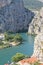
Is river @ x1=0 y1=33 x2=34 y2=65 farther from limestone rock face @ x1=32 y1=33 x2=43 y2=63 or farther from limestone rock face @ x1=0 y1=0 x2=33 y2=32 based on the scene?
limestone rock face @ x1=0 y1=0 x2=33 y2=32

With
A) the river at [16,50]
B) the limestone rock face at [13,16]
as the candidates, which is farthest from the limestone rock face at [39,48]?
the limestone rock face at [13,16]

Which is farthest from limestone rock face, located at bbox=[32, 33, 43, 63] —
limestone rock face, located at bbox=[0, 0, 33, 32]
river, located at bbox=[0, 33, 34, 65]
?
limestone rock face, located at bbox=[0, 0, 33, 32]

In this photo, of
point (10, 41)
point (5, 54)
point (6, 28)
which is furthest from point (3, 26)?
point (5, 54)

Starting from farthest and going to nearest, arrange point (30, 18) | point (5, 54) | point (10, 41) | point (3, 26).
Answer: point (30, 18)
point (3, 26)
point (10, 41)
point (5, 54)

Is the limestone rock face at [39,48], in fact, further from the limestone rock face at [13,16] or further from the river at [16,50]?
the limestone rock face at [13,16]

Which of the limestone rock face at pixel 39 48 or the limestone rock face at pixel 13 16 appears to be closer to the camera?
the limestone rock face at pixel 39 48

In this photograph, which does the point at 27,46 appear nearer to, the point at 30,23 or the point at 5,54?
the point at 5,54

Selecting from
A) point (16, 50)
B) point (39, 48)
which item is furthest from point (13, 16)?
point (39, 48)

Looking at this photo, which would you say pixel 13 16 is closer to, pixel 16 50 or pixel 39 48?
pixel 16 50
